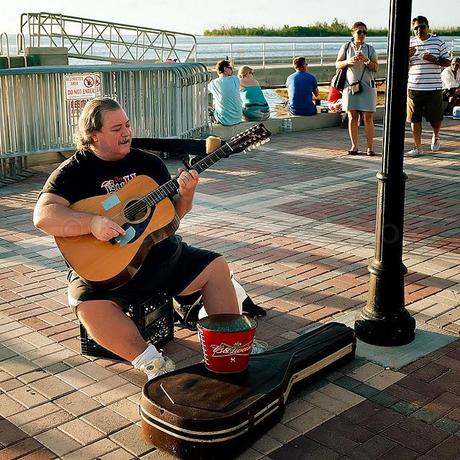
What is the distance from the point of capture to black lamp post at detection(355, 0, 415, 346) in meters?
4.16

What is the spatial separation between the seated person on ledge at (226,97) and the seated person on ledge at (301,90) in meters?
1.49

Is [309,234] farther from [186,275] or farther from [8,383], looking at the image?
[8,383]

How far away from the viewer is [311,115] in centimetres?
1361

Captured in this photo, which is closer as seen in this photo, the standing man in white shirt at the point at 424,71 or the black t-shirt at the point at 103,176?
the black t-shirt at the point at 103,176

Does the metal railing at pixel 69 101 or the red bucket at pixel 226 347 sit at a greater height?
the metal railing at pixel 69 101

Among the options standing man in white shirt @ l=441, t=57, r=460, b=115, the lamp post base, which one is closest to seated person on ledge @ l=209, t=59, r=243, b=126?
standing man in white shirt @ l=441, t=57, r=460, b=115

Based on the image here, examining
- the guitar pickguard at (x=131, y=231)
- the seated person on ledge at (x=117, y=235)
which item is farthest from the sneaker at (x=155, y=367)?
the guitar pickguard at (x=131, y=231)

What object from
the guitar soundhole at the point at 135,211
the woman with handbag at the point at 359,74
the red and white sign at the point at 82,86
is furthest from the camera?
the woman with handbag at the point at 359,74

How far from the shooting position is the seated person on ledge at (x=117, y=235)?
3975 mm

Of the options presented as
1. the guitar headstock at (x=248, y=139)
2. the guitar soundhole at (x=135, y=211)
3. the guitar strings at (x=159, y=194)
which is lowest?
the guitar soundhole at (x=135, y=211)

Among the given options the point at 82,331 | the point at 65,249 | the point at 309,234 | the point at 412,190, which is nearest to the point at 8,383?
the point at 82,331

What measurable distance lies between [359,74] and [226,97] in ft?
8.50

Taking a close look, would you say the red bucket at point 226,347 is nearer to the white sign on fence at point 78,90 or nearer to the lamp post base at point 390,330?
the lamp post base at point 390,330

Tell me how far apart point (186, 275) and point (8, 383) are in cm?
113
